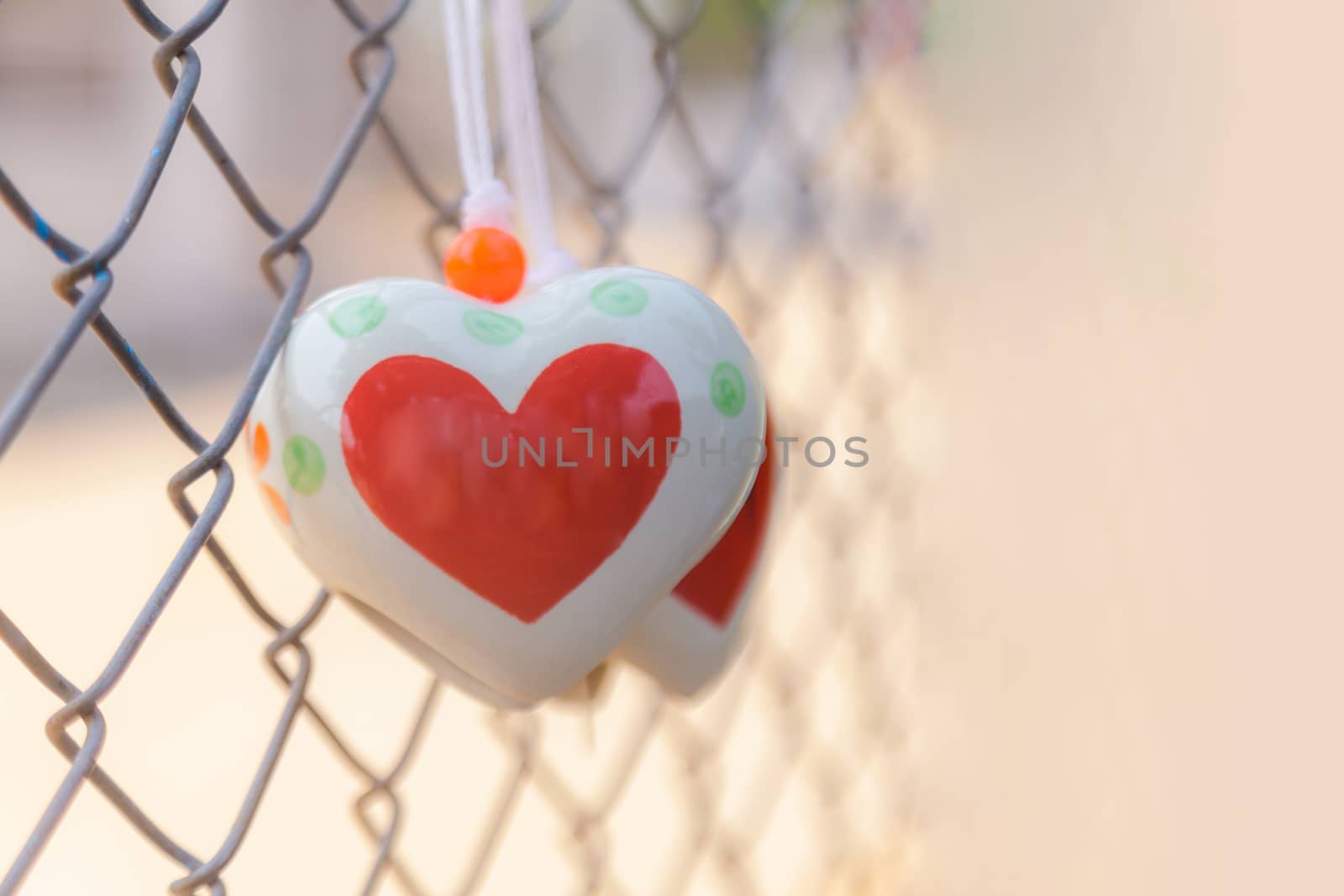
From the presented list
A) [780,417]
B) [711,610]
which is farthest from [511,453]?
[780,417]

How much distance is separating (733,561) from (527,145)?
0.19m

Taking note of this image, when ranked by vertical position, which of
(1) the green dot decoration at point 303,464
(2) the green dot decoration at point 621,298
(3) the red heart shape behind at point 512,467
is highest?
(2) the green dot decoration at point 621,298

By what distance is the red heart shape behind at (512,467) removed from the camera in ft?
1.15

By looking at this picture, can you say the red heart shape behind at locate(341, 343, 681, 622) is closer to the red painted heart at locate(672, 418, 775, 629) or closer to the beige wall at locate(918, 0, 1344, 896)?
the red painted heart at locate(672, 418, 775, 629)

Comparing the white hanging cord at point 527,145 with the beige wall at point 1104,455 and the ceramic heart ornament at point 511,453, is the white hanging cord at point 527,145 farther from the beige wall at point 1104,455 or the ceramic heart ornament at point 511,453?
the beige wall at point 1104,455

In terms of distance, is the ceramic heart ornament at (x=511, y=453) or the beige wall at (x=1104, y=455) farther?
the beige wall at (x=1104, y=455)

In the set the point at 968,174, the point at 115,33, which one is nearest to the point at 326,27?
the point at 115,33

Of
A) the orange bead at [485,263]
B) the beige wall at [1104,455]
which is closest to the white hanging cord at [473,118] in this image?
the orange bead at [485,263]

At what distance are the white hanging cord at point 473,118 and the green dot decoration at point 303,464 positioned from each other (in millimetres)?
105

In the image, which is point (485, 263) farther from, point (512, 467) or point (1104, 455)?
point (1104, 455)

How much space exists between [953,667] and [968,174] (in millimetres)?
506

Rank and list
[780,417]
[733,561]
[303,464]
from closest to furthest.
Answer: [303,464] → [733,561] → [780,417]

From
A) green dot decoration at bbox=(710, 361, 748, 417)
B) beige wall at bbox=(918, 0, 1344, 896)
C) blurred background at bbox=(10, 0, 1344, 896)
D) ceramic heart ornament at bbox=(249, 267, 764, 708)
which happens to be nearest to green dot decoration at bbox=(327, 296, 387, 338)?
ceramic heart ornament at bbox=(249, 267, 764, 708)

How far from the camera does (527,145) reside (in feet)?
1.38
